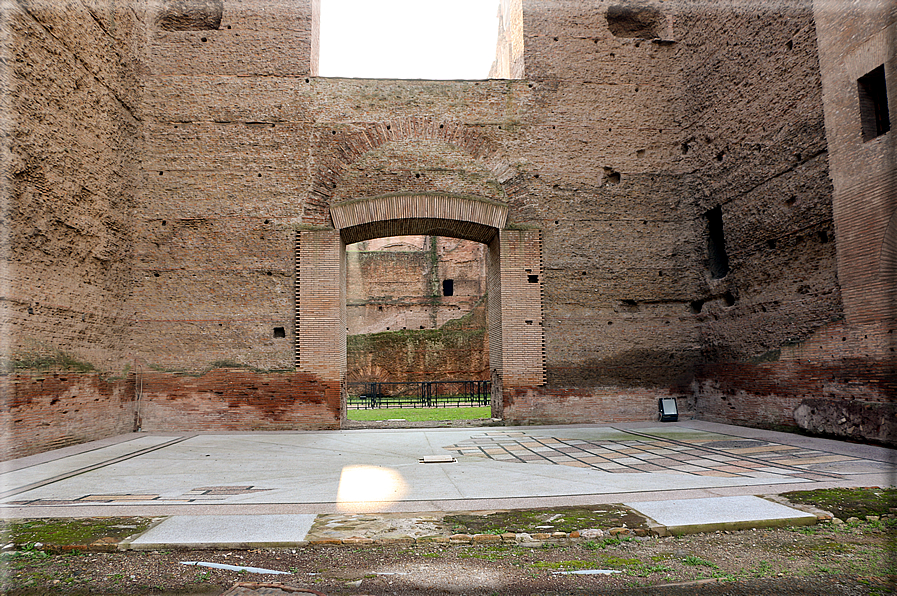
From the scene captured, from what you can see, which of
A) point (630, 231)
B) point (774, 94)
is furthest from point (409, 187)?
point (774, 94)

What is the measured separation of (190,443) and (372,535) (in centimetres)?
514

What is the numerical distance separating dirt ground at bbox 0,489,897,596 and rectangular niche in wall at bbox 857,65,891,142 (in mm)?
5287

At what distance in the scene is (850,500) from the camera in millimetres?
3547

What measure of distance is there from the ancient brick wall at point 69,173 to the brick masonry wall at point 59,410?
365mm

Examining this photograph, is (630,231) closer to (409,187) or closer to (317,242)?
(409,187)

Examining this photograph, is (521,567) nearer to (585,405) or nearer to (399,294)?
(585,405)

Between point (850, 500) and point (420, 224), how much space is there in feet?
23.8

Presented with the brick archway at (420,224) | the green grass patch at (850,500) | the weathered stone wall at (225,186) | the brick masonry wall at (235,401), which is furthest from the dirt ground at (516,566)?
the weathered stone wall at (225,186)

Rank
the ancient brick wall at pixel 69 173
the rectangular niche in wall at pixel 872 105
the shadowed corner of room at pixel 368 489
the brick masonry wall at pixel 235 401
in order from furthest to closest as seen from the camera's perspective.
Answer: the brick masonry wall at pixel 235 401, the rectangular niche in wall at pixel 872 105, the ancient brick wall at pixel 69 173, the shadowed corner of room at pixel 368 489

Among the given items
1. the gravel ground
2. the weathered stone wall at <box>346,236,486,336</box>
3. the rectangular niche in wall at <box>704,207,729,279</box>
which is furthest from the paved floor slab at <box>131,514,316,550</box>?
the weathered stone wall at <box>346,236,486,336</box>

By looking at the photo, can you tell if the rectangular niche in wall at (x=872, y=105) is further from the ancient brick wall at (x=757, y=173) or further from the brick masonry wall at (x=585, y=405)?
the brick masonry wall at (x=585, y=405)

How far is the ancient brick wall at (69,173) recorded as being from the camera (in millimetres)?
6152

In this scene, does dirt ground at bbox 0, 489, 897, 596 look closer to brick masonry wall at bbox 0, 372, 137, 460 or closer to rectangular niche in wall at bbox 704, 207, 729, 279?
brick masonry wall at bbox 0, 372, 137, 460


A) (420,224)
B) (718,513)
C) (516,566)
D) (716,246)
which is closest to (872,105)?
(716,246)
